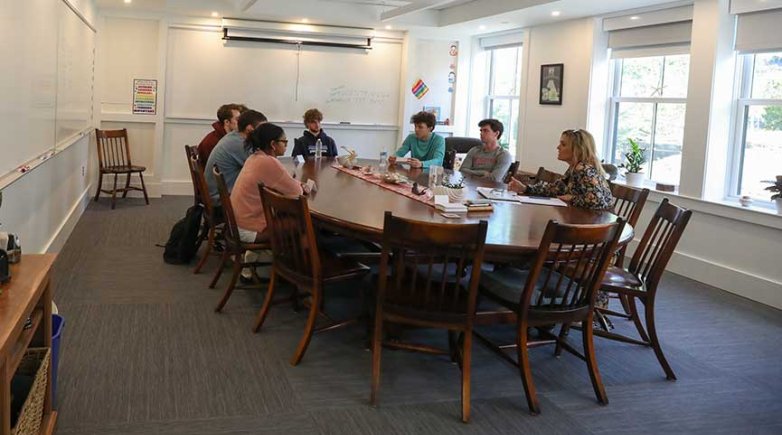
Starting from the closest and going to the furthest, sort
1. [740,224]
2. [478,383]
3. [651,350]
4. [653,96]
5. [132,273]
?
[478,383] → [651,350] → [132,273] → [740,224] → [653,96]

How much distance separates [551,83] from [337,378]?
4.95 metres

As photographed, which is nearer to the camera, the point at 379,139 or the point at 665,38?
the point at 665,38

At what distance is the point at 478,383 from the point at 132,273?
9.00ft

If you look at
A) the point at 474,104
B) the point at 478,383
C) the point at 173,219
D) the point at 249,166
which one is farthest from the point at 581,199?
the point at 474,104

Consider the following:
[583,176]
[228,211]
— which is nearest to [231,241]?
[228,211]

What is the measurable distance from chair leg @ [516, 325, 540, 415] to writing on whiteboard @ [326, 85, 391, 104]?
6352 millimetres

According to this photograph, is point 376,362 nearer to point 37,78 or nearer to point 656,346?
point 656,346

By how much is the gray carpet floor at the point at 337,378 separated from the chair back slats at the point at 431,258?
423 millimetres

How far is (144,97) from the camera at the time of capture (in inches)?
324

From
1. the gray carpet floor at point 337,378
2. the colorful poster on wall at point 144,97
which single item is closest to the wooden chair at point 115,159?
the colorful poster on wall at point 144,97

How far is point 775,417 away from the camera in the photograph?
117 inches

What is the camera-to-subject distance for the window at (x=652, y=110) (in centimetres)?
606

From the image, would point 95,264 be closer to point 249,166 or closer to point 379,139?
A: point 249,166

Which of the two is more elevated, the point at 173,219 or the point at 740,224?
the point at 740,224
